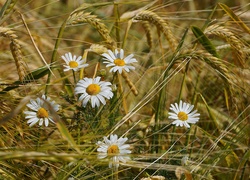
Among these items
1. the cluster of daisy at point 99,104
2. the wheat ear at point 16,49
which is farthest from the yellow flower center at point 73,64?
the wheat ear at point 16,49

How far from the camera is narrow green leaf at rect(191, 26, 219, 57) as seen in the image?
1368 millimetres

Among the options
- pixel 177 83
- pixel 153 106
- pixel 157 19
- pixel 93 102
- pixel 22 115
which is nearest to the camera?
pixel 93 102

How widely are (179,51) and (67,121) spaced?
→ 1.11ft

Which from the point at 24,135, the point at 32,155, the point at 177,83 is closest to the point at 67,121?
the point at 24,135

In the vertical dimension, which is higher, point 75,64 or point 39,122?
point 75,64

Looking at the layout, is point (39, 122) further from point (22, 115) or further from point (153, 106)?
point (153, 106)

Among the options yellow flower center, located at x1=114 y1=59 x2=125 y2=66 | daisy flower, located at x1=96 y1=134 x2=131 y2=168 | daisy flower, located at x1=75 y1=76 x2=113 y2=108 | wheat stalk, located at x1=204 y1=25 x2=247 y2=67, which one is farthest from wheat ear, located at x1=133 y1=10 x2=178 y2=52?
daisy flower, located at x1=96 y1=134 x2=131 y2=168

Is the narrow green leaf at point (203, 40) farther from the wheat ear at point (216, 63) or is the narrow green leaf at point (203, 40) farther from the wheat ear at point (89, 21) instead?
the wheat ear at point (89, 21)

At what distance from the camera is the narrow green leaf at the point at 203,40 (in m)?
1.37

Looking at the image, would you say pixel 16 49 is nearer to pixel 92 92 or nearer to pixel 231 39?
pixel 92 92

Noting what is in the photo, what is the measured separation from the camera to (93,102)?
1.20 m

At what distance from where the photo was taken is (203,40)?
140cm

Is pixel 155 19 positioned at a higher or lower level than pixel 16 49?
higher

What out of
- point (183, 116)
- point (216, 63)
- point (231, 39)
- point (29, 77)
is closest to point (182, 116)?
point (183, 116)
